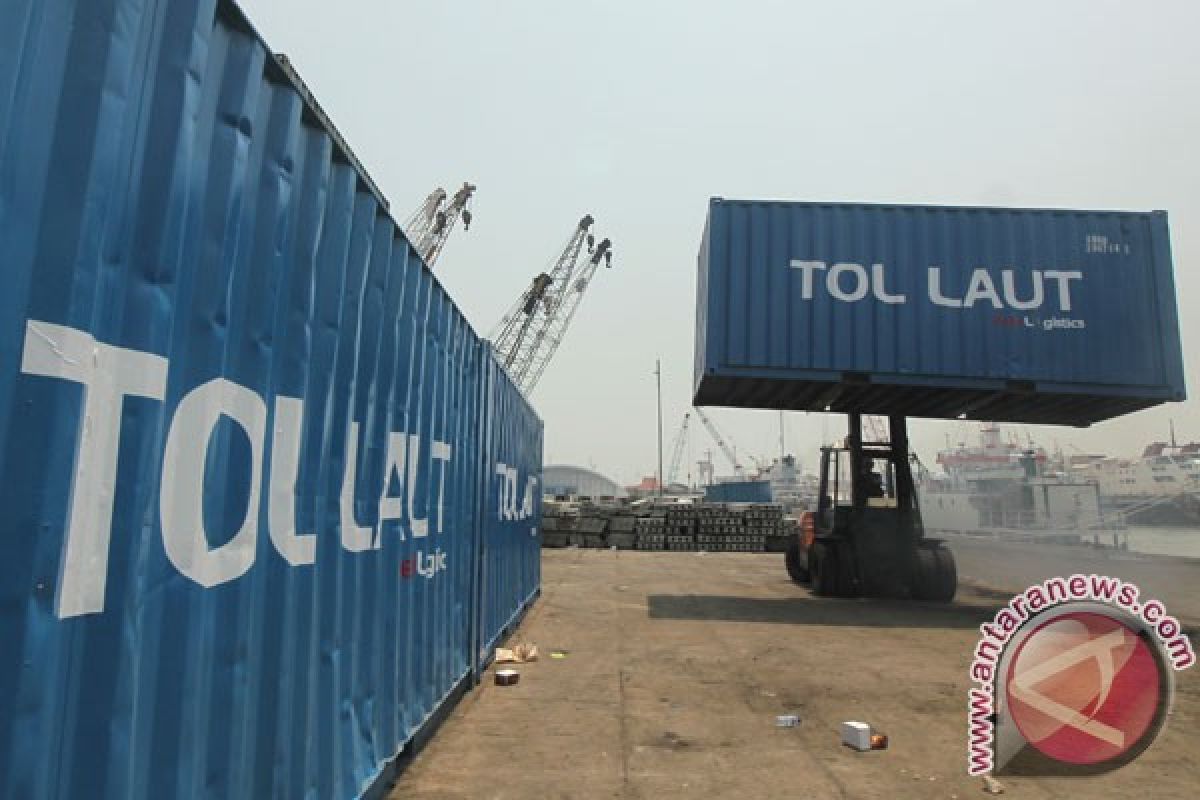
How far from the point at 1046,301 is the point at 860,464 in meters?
4.25

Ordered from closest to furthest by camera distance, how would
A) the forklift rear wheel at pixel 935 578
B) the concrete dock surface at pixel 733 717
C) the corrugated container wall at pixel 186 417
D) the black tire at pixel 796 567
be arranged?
the corrugated container wall at pixel 186 417, the concrete dock surface at pixel 733 717, the forklift rear wheel at pixel 935 578, the black tire at pixel 796 567

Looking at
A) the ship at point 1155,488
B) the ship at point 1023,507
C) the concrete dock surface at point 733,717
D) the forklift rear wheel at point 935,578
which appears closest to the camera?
the concrete dock surface at point 733,717

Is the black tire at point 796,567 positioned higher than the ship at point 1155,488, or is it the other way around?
the ship at point 1155,488

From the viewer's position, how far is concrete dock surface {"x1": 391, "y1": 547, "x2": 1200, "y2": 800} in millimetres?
4367

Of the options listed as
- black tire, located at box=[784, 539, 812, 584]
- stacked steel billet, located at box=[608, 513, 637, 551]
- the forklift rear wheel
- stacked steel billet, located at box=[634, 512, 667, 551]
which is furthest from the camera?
stacked steel billet, located at box=[608, 513, 637, 551]

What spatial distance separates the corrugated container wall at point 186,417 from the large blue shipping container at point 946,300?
27.9 feet

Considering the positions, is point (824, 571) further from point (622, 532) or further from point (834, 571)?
point (622, 532)

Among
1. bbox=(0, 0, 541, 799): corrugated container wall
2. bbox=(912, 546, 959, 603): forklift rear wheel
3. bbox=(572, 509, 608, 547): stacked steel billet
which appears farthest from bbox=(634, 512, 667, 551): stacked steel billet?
bbox=(0, 0, 541, 799): corrugated container wall

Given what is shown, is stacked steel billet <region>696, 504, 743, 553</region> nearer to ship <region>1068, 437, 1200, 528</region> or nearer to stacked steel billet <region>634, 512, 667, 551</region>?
stacked steel billet <region>634, 512, 667, 551</region>

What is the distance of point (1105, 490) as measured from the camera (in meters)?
78.1

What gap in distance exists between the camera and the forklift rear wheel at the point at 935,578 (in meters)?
13.4

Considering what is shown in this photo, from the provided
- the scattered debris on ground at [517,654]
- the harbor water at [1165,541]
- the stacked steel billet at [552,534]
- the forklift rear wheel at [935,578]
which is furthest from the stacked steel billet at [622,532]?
the harbor water at [1165,541]

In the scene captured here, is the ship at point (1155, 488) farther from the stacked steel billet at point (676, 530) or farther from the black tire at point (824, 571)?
the black tire at point (824, 571)

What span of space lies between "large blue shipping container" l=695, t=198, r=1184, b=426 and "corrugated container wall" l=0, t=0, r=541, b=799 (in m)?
8.49
